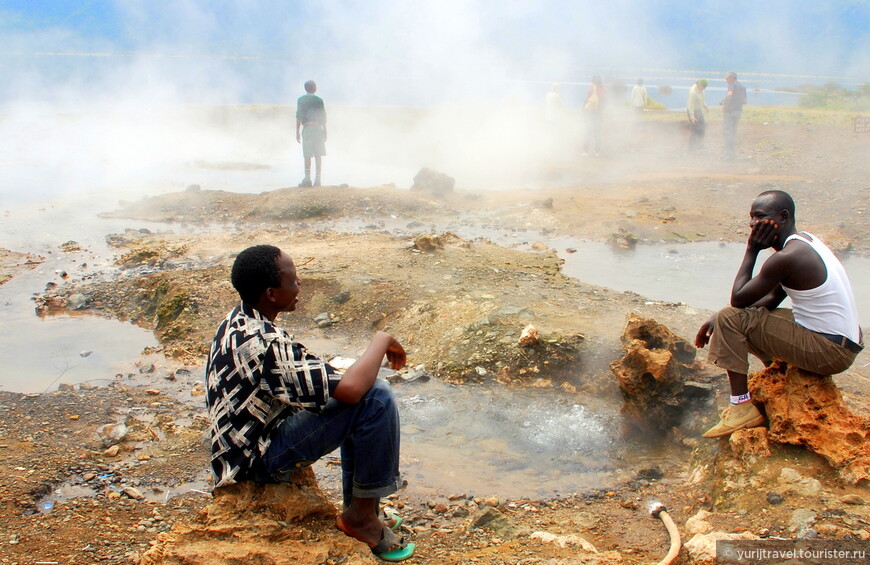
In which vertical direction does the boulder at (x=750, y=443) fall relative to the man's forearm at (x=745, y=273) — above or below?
below

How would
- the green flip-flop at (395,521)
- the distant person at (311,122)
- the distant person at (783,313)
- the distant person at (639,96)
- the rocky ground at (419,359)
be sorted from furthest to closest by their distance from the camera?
the distant person at (639,96), the distant person at (311,122), the distant person at (783,313), the green flip-flop at (395,521), the rocky ground at (419,359)

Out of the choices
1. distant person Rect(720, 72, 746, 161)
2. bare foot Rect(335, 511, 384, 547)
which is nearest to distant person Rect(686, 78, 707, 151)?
distant person Rect(720, 72, 746, 161)

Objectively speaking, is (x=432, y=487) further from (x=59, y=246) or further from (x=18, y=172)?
(x=18, y=172)

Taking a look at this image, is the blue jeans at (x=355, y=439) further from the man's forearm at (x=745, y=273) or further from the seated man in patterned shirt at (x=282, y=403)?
the man's forearm at (x=745, y=273)

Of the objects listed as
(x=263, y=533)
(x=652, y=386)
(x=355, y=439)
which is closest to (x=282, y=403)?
(x=355, y=439)

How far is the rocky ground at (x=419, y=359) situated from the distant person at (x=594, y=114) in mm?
4257

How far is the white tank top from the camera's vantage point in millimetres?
2982

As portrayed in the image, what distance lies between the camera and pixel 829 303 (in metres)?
2.99

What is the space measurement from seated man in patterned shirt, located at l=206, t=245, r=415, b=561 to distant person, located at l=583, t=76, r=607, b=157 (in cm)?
1305

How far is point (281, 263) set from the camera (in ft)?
7.90

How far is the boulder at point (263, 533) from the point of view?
7.47ft

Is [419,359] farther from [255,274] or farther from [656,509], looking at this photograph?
[255,274]

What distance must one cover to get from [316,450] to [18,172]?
43.9ft

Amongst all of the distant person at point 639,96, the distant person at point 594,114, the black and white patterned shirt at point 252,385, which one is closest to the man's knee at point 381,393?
the black and white patterned shirt at point 252,385
